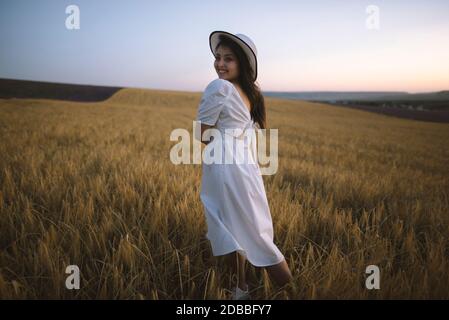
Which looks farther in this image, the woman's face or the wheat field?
the woman's face

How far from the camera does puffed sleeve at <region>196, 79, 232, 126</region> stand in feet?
3.81

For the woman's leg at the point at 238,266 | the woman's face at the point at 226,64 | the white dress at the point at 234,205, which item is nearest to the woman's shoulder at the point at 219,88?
the white dress at the point at 234,205

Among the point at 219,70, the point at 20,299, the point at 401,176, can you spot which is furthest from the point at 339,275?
the point at 401,176

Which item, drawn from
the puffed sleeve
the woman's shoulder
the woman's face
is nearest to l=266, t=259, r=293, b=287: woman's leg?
the puffed sleeve

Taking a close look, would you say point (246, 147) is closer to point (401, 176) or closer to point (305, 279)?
point (305, 279)

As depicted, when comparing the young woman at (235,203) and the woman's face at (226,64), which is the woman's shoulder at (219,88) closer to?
the young woman at (235,203)

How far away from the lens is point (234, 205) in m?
1.15

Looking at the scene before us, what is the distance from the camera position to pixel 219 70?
1301 mm

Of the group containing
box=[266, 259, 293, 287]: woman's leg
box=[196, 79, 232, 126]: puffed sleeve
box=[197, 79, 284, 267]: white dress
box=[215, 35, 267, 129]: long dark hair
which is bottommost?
box=[266, 259, 293, 287]: woman's leg

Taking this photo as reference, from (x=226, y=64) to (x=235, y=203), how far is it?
72cm

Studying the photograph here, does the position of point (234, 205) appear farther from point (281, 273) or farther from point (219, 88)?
point (219, 88)

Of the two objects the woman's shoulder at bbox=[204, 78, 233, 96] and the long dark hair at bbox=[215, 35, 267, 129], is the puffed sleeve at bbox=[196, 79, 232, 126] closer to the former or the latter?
the woman's shoulder at bbox=[204, 78, 233, 96]

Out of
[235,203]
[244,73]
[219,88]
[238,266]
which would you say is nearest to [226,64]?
[244,73]
